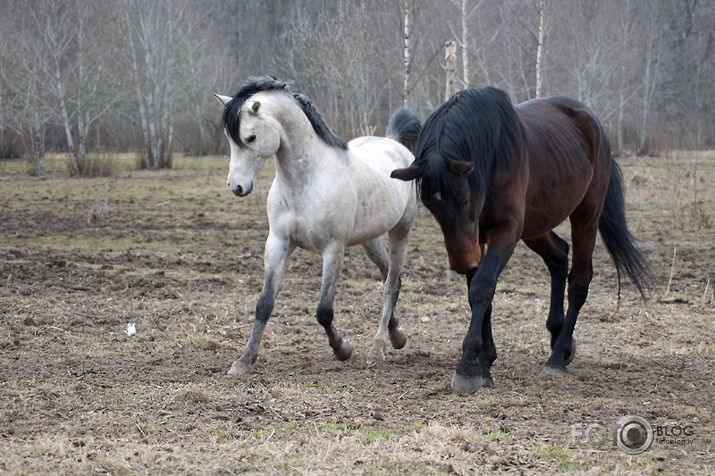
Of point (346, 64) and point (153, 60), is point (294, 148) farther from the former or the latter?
point (153, 60)

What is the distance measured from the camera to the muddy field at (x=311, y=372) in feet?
10.1

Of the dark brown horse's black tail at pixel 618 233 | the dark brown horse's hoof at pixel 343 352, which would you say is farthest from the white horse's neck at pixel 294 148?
the dark brown horse's black tail at pixel 618 233

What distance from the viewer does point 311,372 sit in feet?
15.1

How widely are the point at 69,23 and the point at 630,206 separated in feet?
59.5

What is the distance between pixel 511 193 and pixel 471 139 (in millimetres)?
427

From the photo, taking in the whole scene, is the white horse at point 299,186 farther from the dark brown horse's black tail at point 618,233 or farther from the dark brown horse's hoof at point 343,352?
the dark brown horse's black tail at point 618,233

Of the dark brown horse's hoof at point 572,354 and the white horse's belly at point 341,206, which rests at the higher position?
the white horse's belly at point 341,206

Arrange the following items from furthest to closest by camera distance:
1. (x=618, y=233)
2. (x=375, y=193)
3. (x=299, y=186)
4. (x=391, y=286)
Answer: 1. (x=391, y=286)
2. (x=618, y=233)
3. (x=375, y=193)
4. (x=299, y=186)

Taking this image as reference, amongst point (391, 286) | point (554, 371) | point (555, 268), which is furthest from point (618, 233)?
point (391, 286)

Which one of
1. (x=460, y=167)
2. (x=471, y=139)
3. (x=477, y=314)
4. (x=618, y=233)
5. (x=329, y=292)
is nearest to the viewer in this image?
(x=460, y=167)

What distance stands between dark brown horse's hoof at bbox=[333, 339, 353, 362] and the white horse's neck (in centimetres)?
118

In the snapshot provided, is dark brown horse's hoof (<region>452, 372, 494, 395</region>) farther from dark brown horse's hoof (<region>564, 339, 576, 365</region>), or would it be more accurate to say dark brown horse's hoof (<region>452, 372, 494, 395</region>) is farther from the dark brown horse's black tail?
the dark brown horse's black tail

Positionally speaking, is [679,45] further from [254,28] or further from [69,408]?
[69,408]

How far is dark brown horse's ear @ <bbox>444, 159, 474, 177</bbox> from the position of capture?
362 cm
